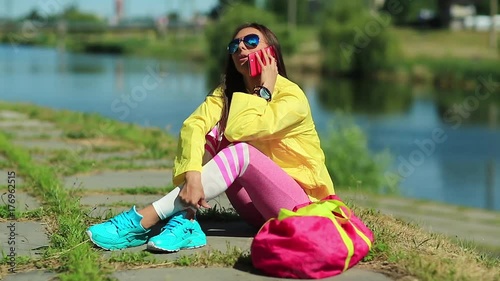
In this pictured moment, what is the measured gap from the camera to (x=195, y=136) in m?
3.58

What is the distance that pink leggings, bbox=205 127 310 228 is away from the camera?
3.39m

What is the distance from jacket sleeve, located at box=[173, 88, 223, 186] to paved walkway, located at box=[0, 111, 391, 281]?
0.34 meters

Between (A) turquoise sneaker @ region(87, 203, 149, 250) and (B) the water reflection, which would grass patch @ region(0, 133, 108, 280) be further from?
(B) the water reflection

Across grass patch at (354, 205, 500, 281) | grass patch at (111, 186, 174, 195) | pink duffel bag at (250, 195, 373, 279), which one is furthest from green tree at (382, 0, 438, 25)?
pink duffel bag at (250, 195, 373, 279)

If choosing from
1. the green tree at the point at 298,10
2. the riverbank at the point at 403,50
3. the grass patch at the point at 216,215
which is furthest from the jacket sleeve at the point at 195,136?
the green tree at the point at 298,10

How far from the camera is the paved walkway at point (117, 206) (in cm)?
308

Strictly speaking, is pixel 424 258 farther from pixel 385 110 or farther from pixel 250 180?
pixel 385 110

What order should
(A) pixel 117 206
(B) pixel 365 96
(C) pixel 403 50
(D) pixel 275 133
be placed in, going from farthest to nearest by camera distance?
(C) pixel 403 50 < (B) pixel 365 96 < (A) pixel 117 206 < (D) pixel 275 133

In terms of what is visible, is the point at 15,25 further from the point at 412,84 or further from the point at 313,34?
the point at 412,84

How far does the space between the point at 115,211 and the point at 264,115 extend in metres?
1.24

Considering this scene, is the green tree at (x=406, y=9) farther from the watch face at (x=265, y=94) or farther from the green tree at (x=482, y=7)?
the watch face at (x=265, y=94)

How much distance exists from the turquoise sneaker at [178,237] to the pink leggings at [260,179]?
0.24 metres

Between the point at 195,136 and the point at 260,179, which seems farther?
the point at 195,136

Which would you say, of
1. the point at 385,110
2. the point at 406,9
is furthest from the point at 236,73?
the point at 406,9
